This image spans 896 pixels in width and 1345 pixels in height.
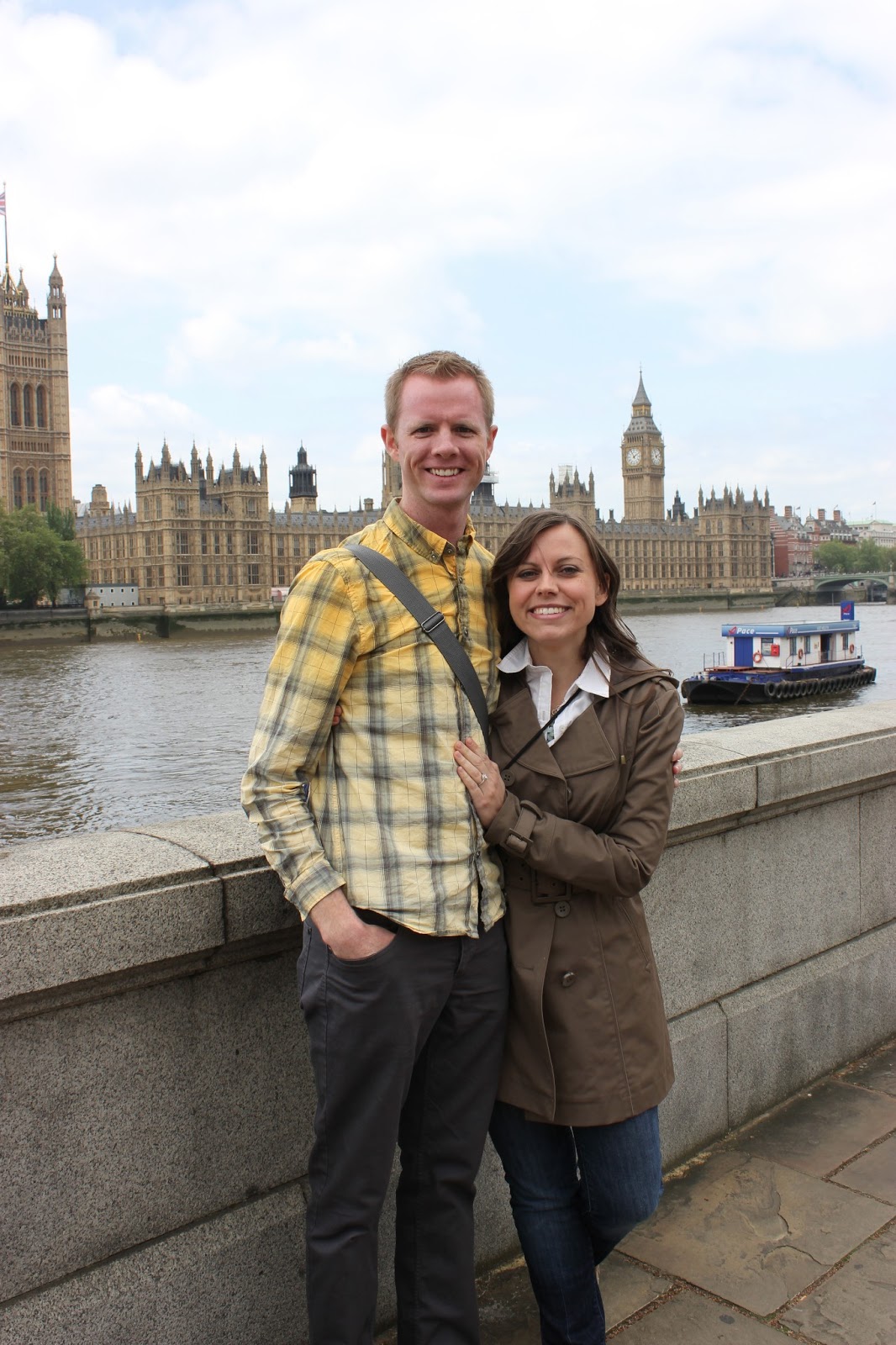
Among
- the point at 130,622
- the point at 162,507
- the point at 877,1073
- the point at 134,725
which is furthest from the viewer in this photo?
the point at 162,507

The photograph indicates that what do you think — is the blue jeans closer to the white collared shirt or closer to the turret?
the white collared shirt

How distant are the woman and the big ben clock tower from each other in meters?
99.3

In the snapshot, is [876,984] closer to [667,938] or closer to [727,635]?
[667,938]

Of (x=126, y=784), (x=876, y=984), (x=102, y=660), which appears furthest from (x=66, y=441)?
(x=876, y=984)

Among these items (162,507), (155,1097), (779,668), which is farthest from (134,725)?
(162,507)

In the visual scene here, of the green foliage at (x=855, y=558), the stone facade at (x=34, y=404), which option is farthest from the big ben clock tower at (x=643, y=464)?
the stone facade at (x=34, y=404)

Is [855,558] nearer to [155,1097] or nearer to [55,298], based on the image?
[55,298]

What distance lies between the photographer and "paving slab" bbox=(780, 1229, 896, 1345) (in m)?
1.83

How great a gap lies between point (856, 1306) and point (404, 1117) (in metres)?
0.82

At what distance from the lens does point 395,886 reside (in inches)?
60.1

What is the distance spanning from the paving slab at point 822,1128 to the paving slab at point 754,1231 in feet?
0.24

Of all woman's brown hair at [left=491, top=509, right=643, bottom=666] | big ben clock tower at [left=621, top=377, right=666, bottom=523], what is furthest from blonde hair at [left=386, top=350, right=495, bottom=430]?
big ben clock tower at [left=621, top=377, right=666, bottom=523]

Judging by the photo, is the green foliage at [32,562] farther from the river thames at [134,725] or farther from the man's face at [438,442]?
the man's face at [438,442]

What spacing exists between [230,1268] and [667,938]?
1.09 meters
